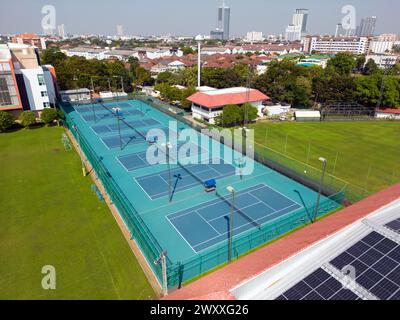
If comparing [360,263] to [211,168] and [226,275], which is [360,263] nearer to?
[226,275]

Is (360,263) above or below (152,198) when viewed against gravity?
above

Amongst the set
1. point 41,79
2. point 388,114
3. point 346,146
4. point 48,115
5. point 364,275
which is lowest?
point 346,146

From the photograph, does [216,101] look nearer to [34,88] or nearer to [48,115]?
[48,115]

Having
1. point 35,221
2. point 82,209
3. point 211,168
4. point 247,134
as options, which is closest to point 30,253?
point 35,221

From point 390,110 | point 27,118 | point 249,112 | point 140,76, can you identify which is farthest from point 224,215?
point 140,76

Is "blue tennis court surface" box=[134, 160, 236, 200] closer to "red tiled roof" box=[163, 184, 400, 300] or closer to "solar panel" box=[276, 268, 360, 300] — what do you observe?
"red tiled roof" box=[163, 184, 400, 300]

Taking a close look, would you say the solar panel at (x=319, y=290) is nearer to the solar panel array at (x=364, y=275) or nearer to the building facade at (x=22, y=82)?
the solar panel array at (x=364, y=275)

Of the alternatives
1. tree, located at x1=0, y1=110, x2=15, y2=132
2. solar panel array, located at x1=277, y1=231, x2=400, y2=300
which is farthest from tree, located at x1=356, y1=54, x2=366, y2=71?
solar panel array, located at x1=277, y1=231, x2=400, y2=300
